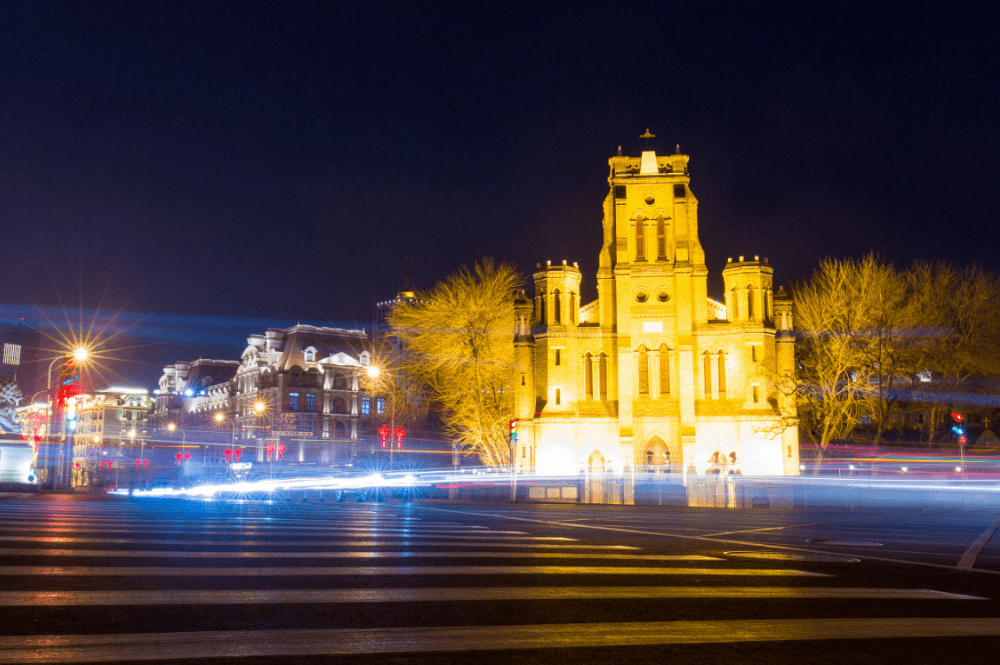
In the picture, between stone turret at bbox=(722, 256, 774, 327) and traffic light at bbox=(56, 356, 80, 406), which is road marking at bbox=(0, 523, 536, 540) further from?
stone turret at bbox=(722, 256, 774, 327)

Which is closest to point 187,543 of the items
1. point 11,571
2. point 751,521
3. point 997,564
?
point 11,571

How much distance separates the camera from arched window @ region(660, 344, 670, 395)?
57.1 meters

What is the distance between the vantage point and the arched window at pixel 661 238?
193 ft

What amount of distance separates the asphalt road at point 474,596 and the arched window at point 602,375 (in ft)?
Answer: 142

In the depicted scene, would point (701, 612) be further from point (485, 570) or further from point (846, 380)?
point (846, 380)

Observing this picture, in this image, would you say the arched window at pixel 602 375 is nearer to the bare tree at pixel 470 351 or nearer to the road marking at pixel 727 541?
the bare tree at pixel 470 351

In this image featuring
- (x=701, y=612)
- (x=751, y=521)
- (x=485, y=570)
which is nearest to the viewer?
(x=701, y=612)

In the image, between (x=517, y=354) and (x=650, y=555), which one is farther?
(x=517, y=354)

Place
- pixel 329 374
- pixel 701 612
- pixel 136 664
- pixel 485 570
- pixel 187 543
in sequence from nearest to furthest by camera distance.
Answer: pixel 136 664 → pixel 701 612 → pixel 485 570 → pixel 187 543 → pixel 329 374

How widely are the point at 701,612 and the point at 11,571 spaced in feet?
21.2

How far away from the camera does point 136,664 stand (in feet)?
15.9

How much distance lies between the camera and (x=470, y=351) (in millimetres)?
56625

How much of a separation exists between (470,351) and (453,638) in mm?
50909

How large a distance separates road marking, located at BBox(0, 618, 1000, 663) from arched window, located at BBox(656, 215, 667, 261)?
53.0 m
